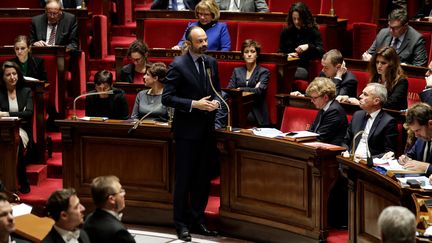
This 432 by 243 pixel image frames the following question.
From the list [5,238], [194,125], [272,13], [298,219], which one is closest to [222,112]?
[194,125]

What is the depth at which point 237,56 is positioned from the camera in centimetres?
654

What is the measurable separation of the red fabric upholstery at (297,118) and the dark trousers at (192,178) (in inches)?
20.1

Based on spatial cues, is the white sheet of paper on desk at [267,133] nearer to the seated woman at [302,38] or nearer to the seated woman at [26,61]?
the seated woman at [302,38]

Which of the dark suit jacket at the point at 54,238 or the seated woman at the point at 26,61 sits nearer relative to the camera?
the dark suit jacket at the point at 54,238

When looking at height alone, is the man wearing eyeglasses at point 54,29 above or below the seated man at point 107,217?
above

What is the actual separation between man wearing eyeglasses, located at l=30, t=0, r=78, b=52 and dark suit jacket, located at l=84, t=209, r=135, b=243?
353cm

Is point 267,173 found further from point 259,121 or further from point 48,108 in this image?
point 48,108

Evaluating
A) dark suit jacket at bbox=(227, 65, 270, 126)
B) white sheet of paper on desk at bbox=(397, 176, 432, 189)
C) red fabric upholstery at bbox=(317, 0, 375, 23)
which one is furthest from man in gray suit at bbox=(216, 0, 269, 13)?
white sheet of paper on desk at bbox=(397, 176, 432, 189)

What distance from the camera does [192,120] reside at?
17.4ft

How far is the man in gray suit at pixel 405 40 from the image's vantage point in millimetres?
6402

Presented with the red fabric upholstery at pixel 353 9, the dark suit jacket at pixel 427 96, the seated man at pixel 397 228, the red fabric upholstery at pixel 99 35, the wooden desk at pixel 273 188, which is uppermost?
the red fabric upholstery at pixel 353 9

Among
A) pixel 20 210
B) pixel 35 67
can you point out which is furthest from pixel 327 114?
pixel 35 67

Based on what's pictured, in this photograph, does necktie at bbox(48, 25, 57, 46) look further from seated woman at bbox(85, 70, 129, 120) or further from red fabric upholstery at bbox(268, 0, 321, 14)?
red fabric upholstery at bbox(268, 0, 321, 14)

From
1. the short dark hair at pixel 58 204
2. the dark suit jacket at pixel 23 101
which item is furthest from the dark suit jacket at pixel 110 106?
the short dark hair at pixel 58 204
